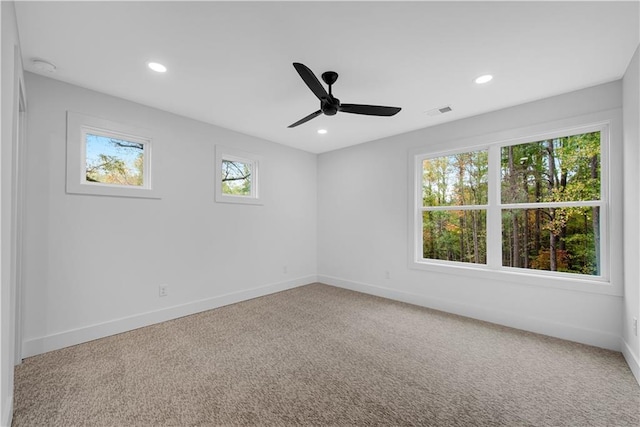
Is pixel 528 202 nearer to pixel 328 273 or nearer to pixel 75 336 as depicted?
pixel 328 273

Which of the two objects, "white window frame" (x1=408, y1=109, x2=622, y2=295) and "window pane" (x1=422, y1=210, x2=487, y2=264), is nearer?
"white window frame" (x1=408, y1=109, x2=622, y2=295)

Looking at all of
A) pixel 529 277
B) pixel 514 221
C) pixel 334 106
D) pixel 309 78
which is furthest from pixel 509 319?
pixel 309 78

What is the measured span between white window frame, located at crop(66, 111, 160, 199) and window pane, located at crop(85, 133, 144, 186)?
0.14 ft

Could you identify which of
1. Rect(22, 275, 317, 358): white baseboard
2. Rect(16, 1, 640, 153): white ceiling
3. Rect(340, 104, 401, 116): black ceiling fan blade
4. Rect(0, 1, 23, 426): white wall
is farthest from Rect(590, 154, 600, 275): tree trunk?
Rect(0, 1, 23, 426): white wall

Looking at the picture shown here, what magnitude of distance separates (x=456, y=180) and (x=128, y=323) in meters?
4.36

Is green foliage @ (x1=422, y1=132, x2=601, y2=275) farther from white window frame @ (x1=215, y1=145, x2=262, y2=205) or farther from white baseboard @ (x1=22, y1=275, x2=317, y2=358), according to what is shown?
white baseboard @ (x1=22, y1=275, x2=317, y2=358)

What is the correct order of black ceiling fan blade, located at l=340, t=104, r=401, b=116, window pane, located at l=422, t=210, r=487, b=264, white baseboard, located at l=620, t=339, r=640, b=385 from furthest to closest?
window pane, located at l=422, t=210, r=487, b=264 < black ceiling fan blade, located at l=340, t=104, r=401, b=116 < white baseboard, located at l=620, t=339, r=640, b=385

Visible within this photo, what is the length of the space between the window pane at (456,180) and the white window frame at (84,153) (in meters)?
3.63

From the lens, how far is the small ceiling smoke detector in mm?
2287

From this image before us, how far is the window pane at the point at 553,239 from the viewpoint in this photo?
2852 mm

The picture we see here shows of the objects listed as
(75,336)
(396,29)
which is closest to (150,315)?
(75,336)

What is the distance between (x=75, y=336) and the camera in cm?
265

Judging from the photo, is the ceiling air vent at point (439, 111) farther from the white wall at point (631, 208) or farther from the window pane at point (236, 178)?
the window pane at point (236, 178)

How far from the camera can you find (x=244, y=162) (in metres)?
4.34
